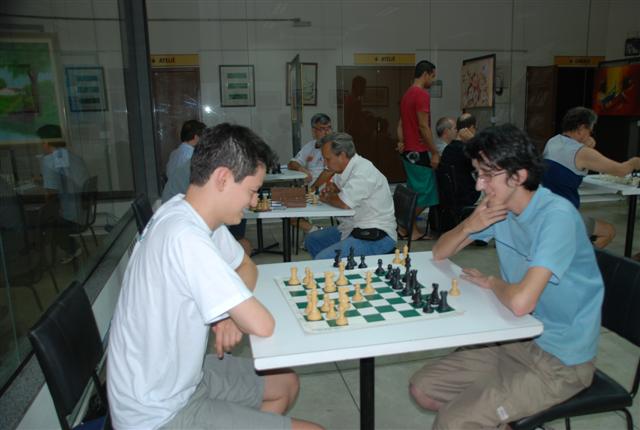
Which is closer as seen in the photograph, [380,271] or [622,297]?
[622,297]

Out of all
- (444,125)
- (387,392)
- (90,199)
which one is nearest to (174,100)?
(90,199)

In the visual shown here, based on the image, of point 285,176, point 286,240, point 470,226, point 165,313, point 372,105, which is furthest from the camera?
point 372,105

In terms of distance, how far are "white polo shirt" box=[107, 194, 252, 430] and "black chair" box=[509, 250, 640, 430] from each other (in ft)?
3.71

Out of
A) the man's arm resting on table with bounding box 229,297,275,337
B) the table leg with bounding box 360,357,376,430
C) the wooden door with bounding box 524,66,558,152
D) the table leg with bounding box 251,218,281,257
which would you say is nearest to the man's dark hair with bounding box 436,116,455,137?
the wooden door with bounding box 524,66,558,152

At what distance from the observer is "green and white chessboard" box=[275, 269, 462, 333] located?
1.70 meters

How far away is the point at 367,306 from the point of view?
6.13 ft

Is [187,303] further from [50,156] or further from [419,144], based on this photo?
[419,144]

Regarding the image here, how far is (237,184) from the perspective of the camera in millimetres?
1536

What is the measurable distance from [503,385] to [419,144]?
4.54 metres

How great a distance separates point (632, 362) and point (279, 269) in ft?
7.73

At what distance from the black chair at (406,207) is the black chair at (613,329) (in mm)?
1529

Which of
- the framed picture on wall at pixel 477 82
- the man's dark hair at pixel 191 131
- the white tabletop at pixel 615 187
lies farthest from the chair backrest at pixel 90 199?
the framed picture on wall at pixel 477 82

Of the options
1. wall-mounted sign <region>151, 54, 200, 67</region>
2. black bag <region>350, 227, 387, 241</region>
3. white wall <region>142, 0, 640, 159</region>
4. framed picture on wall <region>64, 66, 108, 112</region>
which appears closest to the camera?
framed picture on wall <region>64, 66, 108, 112</region>

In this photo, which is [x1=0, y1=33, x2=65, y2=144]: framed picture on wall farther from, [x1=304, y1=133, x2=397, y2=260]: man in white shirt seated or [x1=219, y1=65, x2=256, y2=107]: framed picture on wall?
[x1=219, y1=65, x2=256, y2=107]: framed picture on wall
